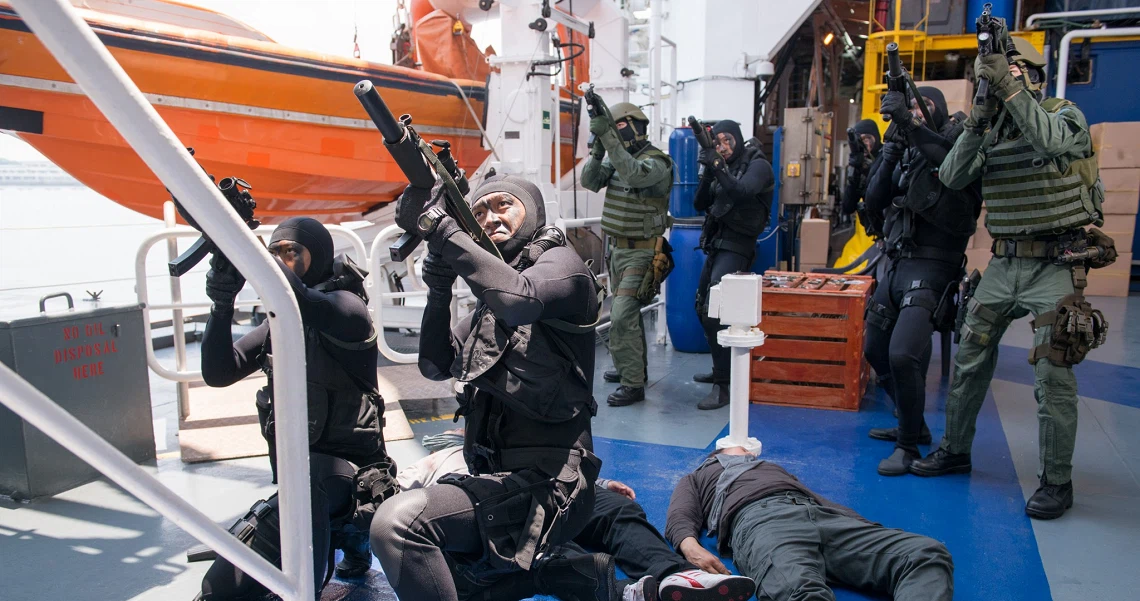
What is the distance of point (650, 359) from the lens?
645 cm

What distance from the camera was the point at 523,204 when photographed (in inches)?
96.4

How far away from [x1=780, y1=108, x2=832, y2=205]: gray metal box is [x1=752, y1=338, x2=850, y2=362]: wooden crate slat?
2.20 meters

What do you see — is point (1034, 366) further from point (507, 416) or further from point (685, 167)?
point (685, 167)

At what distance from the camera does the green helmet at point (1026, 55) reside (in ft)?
11.1

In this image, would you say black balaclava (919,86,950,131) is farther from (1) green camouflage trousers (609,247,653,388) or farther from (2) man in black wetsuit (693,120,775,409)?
(1) green camouflage trousers (609,247,653,388)

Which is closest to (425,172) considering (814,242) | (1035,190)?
(1035,190)

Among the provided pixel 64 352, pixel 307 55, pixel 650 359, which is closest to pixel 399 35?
pixel 307 55

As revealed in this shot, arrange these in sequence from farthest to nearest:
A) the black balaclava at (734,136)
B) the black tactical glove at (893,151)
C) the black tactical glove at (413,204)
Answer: the black balaclava at (734,136)
the black tactical glove at (893,151)
the black tactical glove at (413,204)

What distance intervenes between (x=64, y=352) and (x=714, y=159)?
12.5ft

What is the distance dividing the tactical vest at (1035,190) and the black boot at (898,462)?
3.81ft

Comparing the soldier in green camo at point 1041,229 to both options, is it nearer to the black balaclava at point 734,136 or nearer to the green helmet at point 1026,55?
the green helmet at point 1026,55

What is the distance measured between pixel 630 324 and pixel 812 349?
1.18 meters

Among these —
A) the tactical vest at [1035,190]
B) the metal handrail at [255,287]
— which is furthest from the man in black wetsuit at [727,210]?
the metal handrail at [255,287]

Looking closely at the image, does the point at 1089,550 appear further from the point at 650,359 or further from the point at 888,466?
the point at 650,359
